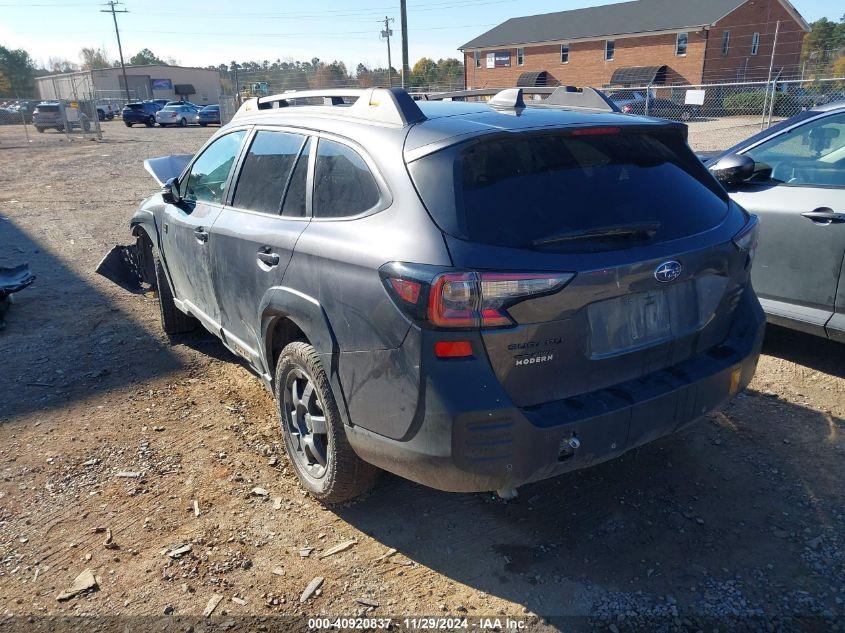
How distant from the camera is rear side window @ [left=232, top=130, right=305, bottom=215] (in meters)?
3.43

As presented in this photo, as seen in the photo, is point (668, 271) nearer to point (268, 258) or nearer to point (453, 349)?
point (453, 349)

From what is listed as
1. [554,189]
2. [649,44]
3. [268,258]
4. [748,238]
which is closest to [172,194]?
[268,258]

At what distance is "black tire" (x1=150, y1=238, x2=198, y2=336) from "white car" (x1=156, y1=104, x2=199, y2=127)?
37.6 meters

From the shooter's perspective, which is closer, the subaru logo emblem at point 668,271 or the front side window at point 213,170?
the subaru logo emblem at point 668,271

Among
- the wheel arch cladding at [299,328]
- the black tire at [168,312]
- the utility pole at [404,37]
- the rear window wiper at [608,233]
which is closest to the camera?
the rear window wiper at [608,233]

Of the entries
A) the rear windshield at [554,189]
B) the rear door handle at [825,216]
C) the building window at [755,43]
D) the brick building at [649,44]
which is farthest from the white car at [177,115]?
the rear windshield at [554,189]

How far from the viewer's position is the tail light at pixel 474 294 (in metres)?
2.29

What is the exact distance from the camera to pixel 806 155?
15.4 feet

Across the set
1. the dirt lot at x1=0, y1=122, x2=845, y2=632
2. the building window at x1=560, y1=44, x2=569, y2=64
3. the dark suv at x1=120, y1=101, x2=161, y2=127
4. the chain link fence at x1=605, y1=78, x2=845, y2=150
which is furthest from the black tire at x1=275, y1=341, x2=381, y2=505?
the building window at x1=560, y1=44, x2=569, y2=64

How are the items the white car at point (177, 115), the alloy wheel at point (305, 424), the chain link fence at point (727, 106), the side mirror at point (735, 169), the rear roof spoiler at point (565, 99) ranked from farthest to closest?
the white car at point (177, 115) < the chain link fence at point (727, 106) < the side mirror at point (735, 169) < the rear roof spoiler at point (565, 99) < the alloy wheel at point (305, 424)

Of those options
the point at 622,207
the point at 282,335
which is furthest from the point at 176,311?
the point at 622,207

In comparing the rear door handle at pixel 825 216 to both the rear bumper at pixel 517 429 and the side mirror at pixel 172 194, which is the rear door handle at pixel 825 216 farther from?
the side mirror at pixel 172 194

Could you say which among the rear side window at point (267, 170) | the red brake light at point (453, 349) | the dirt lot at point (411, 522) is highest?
the rear side window at point (267, 170)

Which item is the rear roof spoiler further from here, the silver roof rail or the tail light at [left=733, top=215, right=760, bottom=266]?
the tail light at [left=733, top=215, right=760, bottom=266]
